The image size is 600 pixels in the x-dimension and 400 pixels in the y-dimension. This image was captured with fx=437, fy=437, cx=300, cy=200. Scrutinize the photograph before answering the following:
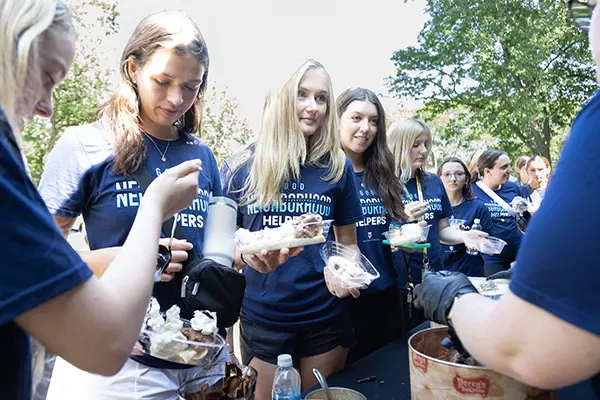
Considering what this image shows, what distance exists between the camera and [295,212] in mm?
2215

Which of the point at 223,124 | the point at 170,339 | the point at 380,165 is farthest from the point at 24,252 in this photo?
the point at 223,124

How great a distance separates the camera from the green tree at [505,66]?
38.7ft

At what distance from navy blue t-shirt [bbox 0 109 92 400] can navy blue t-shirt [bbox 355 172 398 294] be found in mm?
2176

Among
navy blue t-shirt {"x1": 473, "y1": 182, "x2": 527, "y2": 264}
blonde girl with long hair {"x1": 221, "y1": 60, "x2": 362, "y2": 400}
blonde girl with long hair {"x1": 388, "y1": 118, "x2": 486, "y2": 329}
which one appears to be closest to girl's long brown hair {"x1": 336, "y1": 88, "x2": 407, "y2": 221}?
blonde girl with long hair {"x1": 388, "y1": 118, "x2": 486, "y2": 329}

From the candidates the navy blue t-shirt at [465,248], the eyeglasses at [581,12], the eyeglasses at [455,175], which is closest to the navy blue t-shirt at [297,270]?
the eyeglasses at [581,12]

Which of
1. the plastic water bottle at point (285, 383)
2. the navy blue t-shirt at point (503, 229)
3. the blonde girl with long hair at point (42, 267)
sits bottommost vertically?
the navy blue t-shirt at point (503, 229)

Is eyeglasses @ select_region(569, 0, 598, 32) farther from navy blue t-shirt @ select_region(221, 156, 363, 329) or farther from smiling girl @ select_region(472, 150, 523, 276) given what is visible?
smiling girl @ select_region(472, 150, 523, 276)

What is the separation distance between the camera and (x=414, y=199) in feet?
11.3

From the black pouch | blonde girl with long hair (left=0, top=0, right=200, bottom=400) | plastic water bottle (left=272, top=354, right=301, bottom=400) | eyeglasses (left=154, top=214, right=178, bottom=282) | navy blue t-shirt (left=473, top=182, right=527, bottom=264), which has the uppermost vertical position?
blonde girl with long hair (left=0, top=0, right=200, bottom=400)

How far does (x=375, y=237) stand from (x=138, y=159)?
5.76 feet

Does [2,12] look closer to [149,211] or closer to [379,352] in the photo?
[149,211]

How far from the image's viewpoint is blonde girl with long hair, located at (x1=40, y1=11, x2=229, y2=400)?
4.49 ft

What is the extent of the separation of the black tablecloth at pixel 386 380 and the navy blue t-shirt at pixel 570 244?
36.0 inches

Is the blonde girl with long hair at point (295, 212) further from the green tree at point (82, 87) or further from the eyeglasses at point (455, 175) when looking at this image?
the green tree at point (82, 87)
